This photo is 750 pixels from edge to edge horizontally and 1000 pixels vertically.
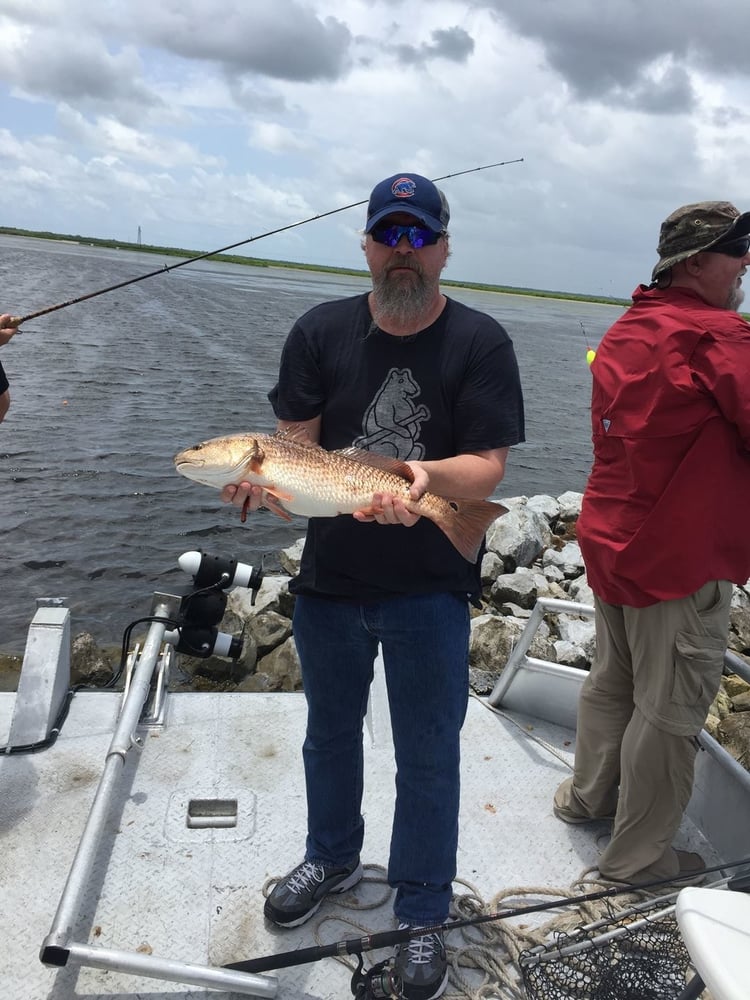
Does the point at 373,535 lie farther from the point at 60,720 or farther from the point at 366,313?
the point at 60,720

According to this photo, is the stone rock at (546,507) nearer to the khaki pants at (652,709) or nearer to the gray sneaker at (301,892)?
the khaki pants at (652,709)

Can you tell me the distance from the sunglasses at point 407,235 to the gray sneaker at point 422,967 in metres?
2.60

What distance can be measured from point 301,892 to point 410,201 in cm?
284

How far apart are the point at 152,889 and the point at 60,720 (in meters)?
1.39

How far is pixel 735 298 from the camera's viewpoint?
3.67 metres

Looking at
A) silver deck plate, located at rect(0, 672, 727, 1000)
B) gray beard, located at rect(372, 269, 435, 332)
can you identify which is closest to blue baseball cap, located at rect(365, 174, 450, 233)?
gray beard, located at rect(372, 269, 435, 332)

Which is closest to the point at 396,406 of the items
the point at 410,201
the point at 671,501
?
the point at 410,201

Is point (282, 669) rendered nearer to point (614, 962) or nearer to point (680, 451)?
point (614, 962)

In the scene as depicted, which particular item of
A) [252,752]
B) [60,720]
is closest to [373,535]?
[252,752]

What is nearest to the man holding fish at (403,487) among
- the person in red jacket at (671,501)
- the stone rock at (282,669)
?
the person in red jacket at (671,501)

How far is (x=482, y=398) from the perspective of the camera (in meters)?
2.89

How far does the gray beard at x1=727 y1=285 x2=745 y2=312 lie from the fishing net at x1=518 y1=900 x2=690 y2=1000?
261cm

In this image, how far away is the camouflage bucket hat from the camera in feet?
11.3

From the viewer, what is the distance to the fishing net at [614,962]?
299 centimetres
